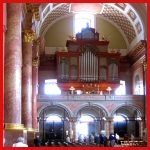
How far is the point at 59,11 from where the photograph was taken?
43.6 meters

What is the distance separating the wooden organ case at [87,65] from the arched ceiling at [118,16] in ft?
9.99

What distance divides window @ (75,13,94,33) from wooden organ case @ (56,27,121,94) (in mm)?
3255

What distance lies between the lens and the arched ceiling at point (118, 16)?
129ft

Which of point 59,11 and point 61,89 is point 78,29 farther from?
point 61,89

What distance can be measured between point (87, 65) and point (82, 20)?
663cm

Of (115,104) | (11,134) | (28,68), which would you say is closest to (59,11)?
(115,104)

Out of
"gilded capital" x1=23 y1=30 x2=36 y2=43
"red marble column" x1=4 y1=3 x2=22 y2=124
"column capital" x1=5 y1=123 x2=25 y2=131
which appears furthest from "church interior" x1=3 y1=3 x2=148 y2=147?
"column capital" x1=5 y1=123 x2=25 y2=131

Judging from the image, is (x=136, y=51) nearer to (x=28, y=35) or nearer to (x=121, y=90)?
(x=121, y=90)

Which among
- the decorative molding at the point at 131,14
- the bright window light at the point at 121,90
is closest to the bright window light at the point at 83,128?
the bright window light at the point at 121,90

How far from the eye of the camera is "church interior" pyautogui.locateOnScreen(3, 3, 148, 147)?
3859 cm

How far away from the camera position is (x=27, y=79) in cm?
2639

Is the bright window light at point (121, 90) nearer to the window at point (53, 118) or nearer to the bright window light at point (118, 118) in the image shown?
the bright window light at point (118, 118)

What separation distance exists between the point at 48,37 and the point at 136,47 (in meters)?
10.1

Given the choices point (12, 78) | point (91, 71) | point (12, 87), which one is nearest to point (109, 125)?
point (91, 71)
